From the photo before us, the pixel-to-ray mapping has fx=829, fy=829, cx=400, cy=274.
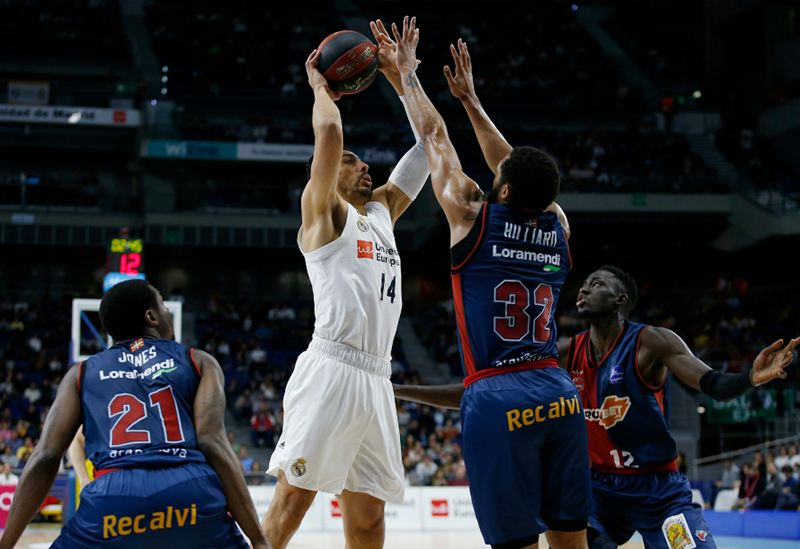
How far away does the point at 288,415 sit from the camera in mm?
4520

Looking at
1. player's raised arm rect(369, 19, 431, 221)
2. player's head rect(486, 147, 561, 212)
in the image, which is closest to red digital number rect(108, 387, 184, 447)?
player's head rect(486, 147, 561, 212)

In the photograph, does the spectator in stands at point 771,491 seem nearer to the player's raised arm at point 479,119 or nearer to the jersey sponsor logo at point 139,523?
the player's raised arm at point 479,119

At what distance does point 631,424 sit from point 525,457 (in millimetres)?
1287

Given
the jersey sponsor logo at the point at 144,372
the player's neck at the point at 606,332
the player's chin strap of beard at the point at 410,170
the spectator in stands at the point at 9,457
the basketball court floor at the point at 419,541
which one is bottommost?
the basketball court floor at the point at 419,541

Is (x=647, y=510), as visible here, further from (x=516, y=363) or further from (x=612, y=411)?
(x=516, y=363)

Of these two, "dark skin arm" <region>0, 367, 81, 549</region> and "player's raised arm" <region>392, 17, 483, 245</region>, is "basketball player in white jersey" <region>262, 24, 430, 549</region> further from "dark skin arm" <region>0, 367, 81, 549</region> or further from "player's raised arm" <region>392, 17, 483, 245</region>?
"dark skin arm" <region>0, 367, 81, 549</region>

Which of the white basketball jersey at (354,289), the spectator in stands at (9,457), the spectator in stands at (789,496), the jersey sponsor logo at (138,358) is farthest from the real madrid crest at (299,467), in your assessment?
the spectator in stands at (9,457)

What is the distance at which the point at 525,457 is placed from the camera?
145 inches

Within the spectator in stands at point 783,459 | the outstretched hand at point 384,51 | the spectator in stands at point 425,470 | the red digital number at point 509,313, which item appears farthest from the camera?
the spectator in stands at point 425,470

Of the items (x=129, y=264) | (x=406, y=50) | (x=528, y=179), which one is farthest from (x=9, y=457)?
(x=528, y=179)

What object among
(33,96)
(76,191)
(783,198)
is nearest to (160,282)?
(76,191)

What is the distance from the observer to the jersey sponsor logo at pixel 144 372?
3418 mm

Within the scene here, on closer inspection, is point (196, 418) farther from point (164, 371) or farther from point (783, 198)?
point (783, 198)

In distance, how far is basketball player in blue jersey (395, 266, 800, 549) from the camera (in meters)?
4.62
